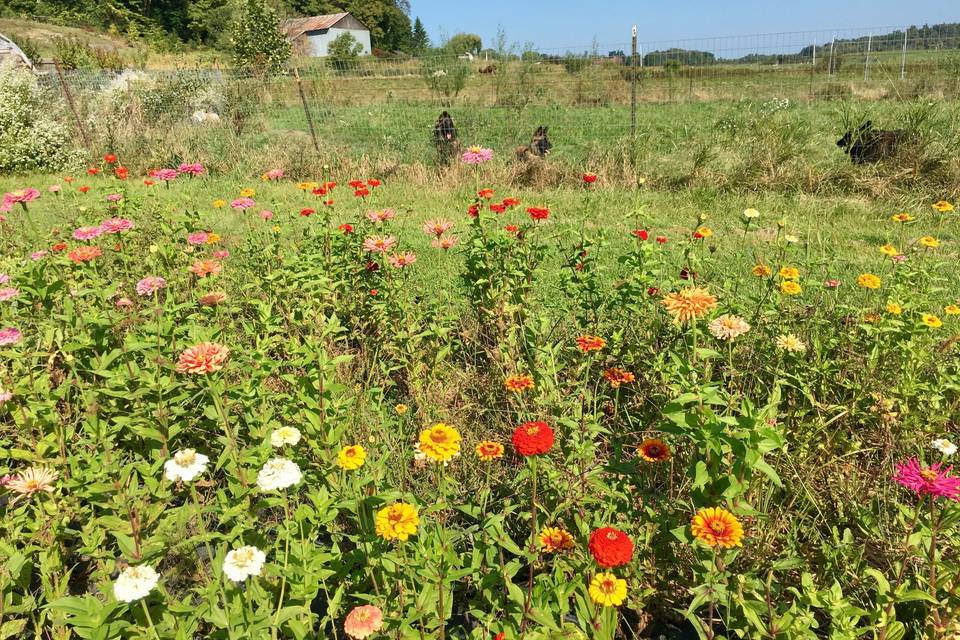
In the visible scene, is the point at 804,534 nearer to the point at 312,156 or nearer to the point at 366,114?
the point at 312,156

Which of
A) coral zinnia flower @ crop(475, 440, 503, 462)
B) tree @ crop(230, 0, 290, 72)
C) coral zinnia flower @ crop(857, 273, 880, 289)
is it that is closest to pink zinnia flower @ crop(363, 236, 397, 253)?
coral zinnia flower @ crop(475, 440, 503, 462)

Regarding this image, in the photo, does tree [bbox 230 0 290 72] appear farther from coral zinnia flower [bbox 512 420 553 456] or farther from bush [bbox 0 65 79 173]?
coral zinnia flower [bbox 512 420 553 456]

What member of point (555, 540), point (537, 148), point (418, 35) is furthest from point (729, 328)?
point (418, 35)

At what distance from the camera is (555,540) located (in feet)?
4.45

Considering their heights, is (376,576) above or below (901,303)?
below

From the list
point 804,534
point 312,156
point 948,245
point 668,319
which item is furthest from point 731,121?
point 804,534

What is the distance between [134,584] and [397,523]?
1.52 ft

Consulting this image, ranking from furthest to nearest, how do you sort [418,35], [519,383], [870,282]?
[418,35] < [870,282] < [519,383]

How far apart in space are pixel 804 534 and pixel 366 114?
1269 cm

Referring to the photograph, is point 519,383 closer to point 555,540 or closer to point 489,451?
point 489,451

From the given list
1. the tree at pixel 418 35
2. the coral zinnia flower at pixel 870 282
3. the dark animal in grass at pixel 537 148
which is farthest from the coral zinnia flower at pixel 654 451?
the tree at pixel 418 35

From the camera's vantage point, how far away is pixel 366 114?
12.7 meters

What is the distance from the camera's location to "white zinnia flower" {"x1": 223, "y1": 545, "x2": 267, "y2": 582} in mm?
952

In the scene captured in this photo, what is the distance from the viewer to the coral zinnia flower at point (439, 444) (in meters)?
1.21
